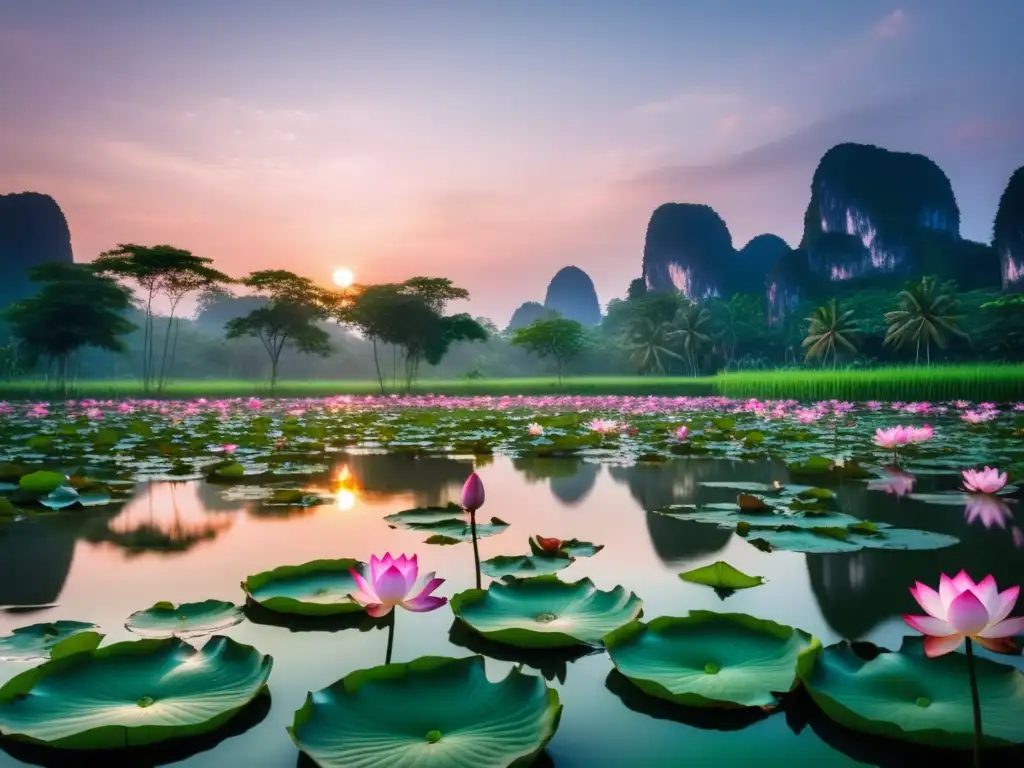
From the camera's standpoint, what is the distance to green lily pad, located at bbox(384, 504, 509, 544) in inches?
82.0

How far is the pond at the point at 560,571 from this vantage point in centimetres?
87

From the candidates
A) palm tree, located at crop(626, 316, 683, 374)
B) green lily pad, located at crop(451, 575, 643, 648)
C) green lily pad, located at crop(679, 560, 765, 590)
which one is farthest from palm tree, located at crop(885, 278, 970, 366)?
green lily pad, located at crop(451, 575, 643, 648)

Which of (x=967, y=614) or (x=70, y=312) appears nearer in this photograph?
(x=967, y=614)

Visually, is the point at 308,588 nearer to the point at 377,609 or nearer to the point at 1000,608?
the point at 377,609

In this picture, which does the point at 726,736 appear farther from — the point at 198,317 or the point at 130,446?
the point at 198,317

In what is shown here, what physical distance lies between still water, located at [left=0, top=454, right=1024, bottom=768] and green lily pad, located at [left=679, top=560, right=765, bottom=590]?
0.03m

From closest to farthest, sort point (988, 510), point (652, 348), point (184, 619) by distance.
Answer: point (184, 619) → point (988, 510) → point (652, 348)

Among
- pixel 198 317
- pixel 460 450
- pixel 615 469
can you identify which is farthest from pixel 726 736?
pixel 198 317

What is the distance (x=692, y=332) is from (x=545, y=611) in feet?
138

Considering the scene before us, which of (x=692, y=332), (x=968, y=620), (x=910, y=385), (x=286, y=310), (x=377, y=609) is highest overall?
(x=692, y=332)

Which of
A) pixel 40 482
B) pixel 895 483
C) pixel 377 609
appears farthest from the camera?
pixel 895 483

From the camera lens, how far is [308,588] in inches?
59.1

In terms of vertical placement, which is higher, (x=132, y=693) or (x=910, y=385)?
(x=910, y=385)

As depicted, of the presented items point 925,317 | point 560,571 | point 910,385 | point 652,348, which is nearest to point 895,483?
point 560,571
